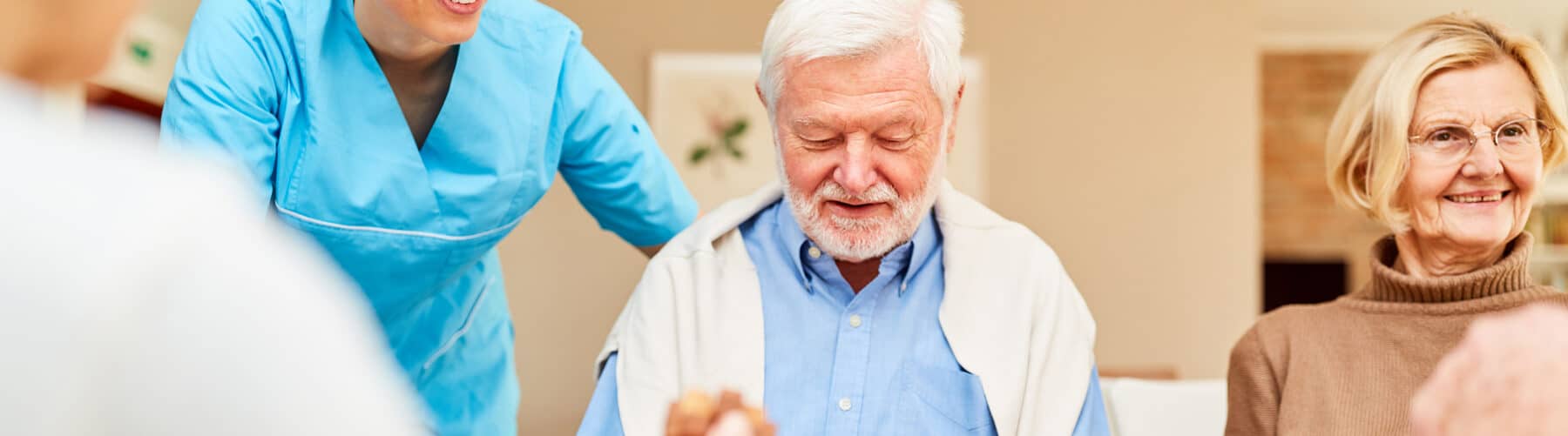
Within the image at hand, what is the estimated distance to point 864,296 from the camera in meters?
1.75

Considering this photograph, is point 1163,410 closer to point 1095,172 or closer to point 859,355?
point 859,355

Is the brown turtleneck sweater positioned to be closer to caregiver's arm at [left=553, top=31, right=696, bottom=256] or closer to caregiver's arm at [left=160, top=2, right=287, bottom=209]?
caregiver's arm at [left=553, top=31, right=696, bottom=256]

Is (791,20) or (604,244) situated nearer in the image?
(791,20)

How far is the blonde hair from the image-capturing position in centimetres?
173

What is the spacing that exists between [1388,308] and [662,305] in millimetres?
1001

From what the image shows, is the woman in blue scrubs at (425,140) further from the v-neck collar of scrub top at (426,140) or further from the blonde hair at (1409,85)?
the blonde hair at (1409,85)

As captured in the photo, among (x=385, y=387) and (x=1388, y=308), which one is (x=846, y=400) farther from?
(x=385, y=387)

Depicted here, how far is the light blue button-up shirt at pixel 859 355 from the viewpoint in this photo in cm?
166

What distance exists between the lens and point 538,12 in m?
1.93

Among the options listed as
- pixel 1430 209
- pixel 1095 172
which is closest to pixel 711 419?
pixel 1430 209

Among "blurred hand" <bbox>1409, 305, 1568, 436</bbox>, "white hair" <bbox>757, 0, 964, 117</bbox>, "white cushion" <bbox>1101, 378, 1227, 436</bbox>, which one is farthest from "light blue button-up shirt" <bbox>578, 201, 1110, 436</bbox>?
"blurred hand" <bbox>1409, 305, 1568, 436</bbox>

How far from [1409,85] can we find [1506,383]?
926mm

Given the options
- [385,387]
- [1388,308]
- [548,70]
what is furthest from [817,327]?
[385,387]

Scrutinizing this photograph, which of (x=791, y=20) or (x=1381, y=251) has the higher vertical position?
(x=791, y=20)
